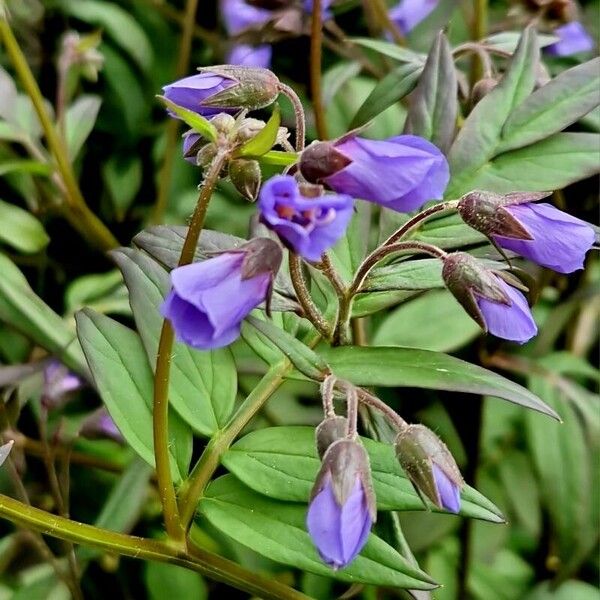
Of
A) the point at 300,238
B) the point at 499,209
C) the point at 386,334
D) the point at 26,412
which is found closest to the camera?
the point at 300,238

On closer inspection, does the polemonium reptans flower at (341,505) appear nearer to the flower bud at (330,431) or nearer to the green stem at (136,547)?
the flower bud at (330,431)

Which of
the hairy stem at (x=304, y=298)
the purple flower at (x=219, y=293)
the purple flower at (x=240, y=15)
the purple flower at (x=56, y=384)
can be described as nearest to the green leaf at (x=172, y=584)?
the purple flower at (x=56, y=384)

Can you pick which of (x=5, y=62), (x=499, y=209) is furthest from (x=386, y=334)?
(x=5, y=62)

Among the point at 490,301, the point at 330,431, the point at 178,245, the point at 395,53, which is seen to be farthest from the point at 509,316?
the point at 395,53

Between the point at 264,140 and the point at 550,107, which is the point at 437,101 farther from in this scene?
the point at 264,140

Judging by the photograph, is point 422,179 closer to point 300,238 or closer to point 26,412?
point 300,238

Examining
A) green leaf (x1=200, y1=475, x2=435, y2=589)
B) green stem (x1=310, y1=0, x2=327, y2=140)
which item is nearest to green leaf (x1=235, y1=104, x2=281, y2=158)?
green leaf (x1=200, y1=475, x2=435, y2=589)
